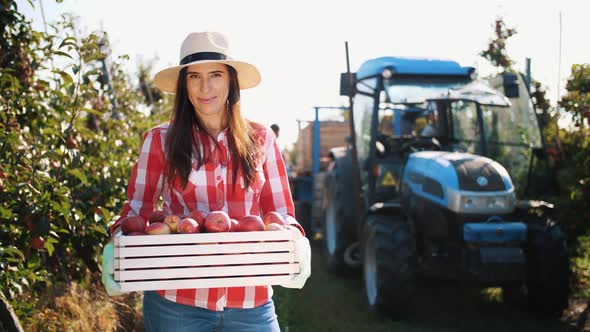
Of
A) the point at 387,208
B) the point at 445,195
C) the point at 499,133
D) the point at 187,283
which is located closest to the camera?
the point at 187,283

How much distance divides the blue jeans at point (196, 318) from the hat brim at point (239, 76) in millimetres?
776

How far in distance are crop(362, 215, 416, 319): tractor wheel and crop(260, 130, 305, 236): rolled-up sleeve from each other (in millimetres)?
2642

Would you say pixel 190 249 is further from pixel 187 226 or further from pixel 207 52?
pixel 207 52

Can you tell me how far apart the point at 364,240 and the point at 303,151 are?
4.57 meters

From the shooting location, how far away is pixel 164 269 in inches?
64.7

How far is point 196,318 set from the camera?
178 centimetres

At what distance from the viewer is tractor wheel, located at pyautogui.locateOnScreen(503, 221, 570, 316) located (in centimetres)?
438

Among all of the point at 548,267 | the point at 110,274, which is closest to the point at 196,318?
the point at 110,274

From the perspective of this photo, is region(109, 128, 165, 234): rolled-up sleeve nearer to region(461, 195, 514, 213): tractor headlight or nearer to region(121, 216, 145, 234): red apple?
region(121, 216, 145, 234): red apple

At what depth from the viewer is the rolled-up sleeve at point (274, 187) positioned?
1.99m

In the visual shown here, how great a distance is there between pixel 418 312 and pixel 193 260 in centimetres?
377

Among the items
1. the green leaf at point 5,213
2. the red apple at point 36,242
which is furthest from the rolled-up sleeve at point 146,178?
the red apple at point 36,242

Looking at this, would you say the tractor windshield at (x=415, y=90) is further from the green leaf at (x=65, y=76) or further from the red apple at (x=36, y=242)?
the red apple at (x=36, y=242)

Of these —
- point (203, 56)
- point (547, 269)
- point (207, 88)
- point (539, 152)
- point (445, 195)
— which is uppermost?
point (203, 56)
